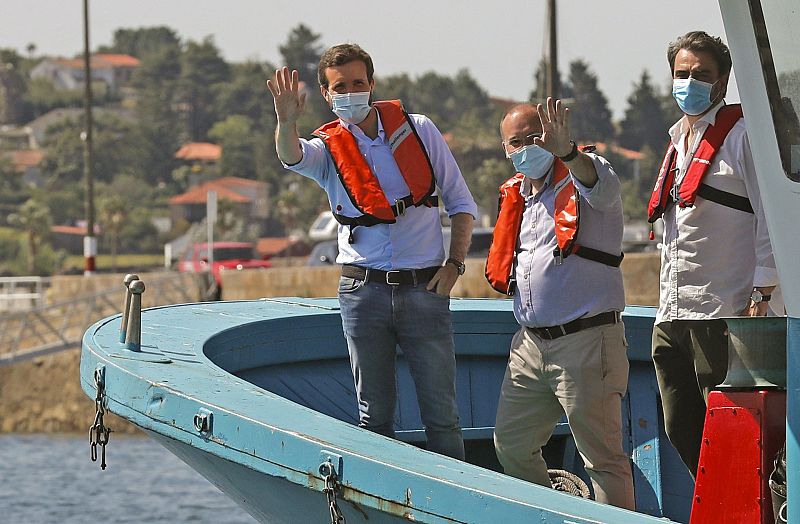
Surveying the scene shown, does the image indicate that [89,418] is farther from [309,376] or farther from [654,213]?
[654,213]

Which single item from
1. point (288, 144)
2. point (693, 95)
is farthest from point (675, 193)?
point (288, 144)

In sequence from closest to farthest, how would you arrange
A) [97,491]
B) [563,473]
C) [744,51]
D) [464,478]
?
[744,51] < [464,478] < [563,473] < [97,491]

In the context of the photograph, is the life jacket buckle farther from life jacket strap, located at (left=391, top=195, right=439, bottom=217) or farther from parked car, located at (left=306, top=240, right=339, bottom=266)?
parked car, located at (left=306, top=240, right=339, bottom=266)

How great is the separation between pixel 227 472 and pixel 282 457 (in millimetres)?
564

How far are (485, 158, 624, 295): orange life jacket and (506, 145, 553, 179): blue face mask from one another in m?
0.04

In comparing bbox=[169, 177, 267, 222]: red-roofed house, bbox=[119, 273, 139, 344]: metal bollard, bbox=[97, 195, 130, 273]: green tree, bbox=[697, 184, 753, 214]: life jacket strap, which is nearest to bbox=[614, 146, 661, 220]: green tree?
bbox=[169, 177, 267, 222]: red-roofed house

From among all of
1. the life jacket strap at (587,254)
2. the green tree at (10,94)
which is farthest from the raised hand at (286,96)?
the green tree at (10,94)

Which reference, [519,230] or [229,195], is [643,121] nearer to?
[229,195]

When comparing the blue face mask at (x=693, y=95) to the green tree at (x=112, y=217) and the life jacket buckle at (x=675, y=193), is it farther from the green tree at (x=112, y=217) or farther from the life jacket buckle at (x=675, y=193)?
the green tree at (x=112, y=217)

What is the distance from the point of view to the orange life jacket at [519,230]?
430 cm

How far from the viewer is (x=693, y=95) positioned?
4191mm

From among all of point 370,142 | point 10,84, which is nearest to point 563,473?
point 370,142

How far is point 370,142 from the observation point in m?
4.64

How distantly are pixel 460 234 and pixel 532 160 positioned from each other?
437mm
